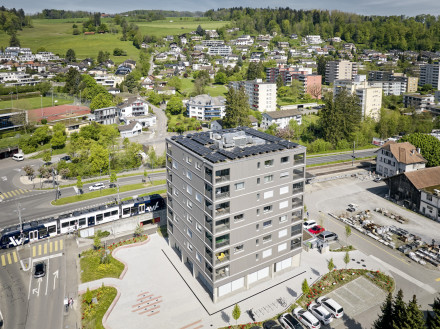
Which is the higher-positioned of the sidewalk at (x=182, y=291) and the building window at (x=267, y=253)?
the building window at (x=267, y=253)

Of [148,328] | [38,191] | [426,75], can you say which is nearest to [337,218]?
[148,328]

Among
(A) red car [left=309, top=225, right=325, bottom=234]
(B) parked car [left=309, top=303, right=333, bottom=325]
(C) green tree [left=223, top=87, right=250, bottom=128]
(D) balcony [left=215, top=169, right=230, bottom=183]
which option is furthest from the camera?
(C) green tree [left=223, top=87, right=250, bottom=128]

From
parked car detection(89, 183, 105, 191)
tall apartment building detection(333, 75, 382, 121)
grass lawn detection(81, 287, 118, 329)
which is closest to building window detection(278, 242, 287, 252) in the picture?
grass lawn detection(81, 287, 118, 329)

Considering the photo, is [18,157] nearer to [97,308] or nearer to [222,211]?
[97,308]

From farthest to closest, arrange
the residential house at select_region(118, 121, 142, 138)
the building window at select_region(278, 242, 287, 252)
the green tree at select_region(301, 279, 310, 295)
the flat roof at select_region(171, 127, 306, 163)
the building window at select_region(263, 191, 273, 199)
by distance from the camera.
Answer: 1. the residential house at select_region(118, 121, 142, 138)
2. the building window at select_region(278, 242, 287, 252)
3. the building window at select_region(263, 191, 273, 199)
4. the flat roof at select_region(171, 127, 306, 163)
5. the green tree at select_region(301, 279, 310, 295)

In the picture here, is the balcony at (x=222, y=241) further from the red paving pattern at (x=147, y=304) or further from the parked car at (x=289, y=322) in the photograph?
the red paving pattern at (x=147, y=304)

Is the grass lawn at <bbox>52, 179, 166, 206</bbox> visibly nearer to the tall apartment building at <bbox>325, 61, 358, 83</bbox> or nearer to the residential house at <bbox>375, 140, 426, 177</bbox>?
the residential house at <bbox>375, 140, 426, 177</bbox>

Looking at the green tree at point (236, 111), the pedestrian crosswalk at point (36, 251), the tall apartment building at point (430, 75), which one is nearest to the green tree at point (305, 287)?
the pedestrian crosswalk at point (36, 251)
